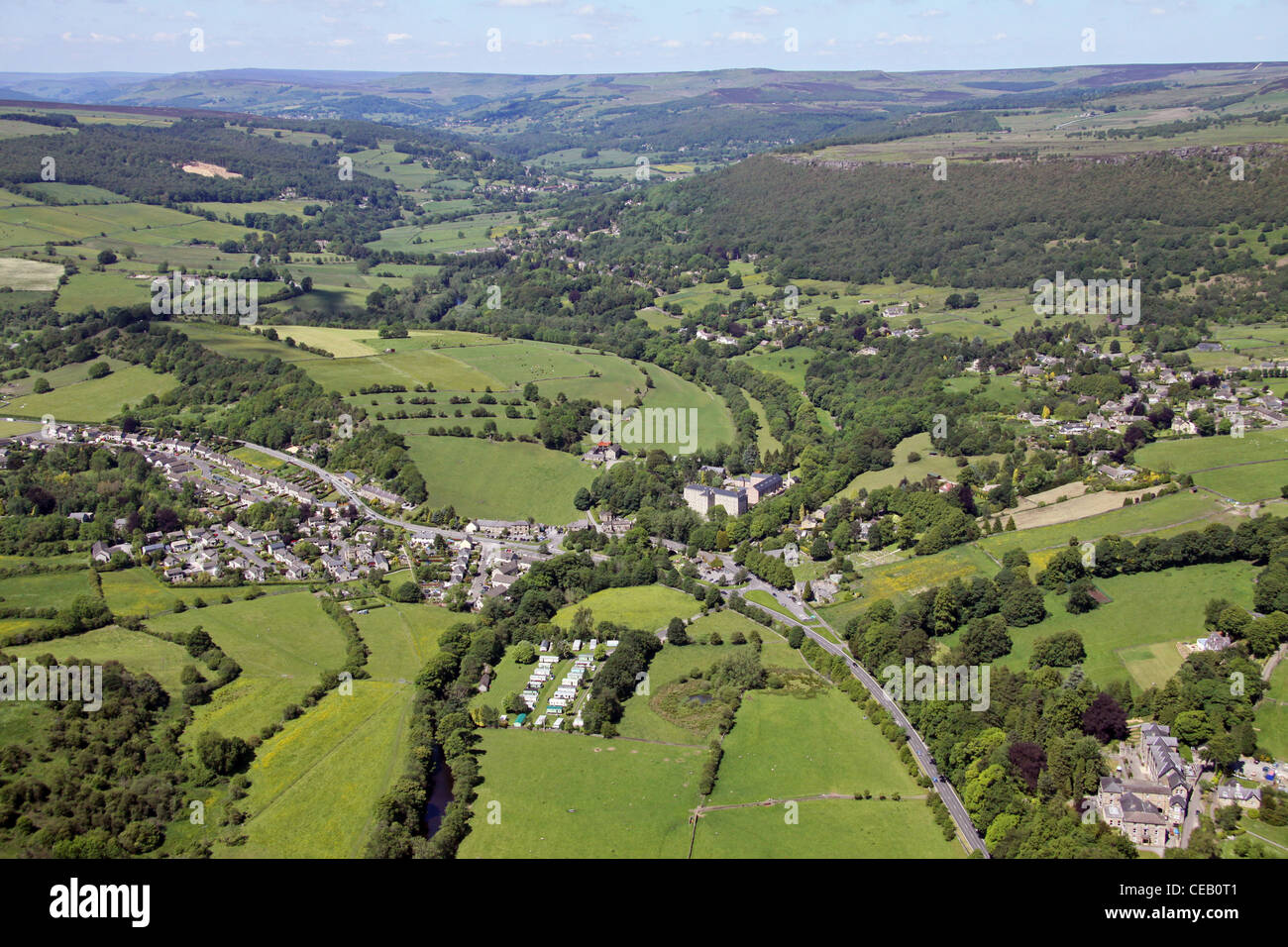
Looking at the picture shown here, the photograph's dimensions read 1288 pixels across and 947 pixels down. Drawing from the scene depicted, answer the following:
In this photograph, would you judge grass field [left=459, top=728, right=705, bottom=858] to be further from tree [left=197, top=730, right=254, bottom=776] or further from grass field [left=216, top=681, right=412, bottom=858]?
tree [left=197, top=730, right=254, bottom=776]

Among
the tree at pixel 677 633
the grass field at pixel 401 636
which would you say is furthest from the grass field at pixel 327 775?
the tree at pixel 677 633

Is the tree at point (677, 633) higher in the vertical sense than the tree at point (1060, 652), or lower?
lower

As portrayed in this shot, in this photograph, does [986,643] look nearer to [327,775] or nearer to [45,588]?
[327,775]

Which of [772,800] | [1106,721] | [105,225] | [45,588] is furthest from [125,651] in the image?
[105,225]

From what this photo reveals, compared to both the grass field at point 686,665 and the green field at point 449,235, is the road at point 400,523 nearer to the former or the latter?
the grass field at point 686,665

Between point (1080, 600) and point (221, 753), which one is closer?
point (221, 753)

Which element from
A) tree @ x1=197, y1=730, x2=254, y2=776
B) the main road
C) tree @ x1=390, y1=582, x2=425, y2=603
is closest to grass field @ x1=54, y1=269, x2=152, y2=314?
the main road
